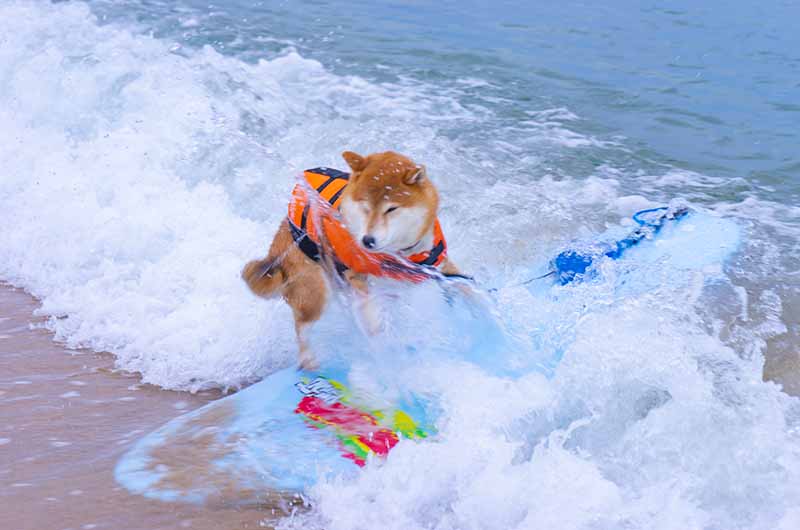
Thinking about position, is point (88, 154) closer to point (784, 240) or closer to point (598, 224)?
point (598, 224)

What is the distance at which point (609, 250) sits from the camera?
16.9 feet

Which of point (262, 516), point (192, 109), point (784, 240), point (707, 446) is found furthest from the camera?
point (192, 109)

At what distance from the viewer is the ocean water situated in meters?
3.46

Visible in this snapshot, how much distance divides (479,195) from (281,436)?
3490 mm

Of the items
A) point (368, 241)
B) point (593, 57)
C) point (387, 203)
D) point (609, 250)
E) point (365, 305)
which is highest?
point (387, 203)

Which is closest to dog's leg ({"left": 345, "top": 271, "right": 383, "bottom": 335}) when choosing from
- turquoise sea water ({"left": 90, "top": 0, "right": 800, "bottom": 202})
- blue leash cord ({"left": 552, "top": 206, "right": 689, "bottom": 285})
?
blue leash cord ({"left": 552, "top": 206, "right": 689, "bottom": 285})

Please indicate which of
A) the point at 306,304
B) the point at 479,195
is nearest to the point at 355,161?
the point at 306,304

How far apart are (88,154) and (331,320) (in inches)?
169

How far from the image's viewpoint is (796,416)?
3.89m

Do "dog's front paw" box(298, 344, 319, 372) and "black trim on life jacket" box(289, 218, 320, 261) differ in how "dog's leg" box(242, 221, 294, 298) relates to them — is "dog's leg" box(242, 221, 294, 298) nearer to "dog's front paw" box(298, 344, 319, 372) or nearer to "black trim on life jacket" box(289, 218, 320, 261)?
"black trim on life jacket" box(289, 218, 320, 261)

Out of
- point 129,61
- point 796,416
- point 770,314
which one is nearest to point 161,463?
point 796,416

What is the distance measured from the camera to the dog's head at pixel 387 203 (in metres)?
3.88

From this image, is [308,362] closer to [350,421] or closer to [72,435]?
[350,421]

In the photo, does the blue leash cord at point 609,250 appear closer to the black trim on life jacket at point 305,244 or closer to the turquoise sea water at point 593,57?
the black trim on life jacket at point 305,244
